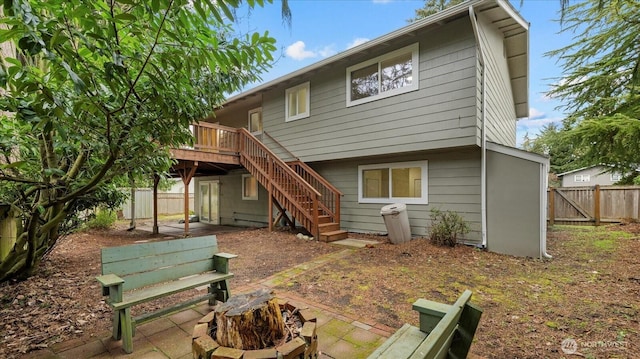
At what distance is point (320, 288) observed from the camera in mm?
3998

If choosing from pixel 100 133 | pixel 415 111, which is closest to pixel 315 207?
A: pixel 415 111

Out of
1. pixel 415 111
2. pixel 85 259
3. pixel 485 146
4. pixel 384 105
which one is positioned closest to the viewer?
pixel 85 259

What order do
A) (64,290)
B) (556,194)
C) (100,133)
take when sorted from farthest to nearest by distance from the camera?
(556,194)
(64,290)
(100,133)

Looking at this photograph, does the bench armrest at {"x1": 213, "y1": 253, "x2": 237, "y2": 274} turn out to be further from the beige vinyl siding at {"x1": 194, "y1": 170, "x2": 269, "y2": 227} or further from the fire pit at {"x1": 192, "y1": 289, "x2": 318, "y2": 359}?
the beige vinyl siding at {"x1": 194, "y1": 170, "x2": 269, "y2": 227}

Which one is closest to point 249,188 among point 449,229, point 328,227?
point 328,227

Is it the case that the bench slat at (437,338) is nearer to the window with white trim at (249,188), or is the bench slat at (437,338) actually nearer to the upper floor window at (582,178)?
the window with white trim at (249,188)

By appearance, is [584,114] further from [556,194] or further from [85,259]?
[85,259]

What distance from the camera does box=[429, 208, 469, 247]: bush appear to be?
6176 millimetres

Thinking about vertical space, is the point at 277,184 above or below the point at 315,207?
above

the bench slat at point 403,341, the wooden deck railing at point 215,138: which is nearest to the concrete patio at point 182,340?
the bench slat at point 403,341

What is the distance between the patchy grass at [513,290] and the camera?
2.64 m

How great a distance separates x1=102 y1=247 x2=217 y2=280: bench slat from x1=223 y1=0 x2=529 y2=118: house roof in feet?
20.0

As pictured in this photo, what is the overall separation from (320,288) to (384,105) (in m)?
4.99
